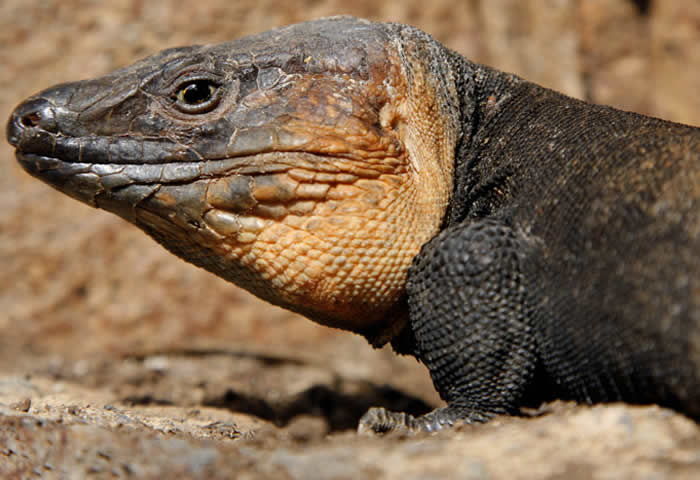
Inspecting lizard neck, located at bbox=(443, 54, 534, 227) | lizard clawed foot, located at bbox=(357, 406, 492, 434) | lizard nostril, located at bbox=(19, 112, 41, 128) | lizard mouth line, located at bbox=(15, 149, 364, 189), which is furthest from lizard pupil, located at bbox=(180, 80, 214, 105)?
lizard clawed foot, located at bbox=(357, 406, 492, 434)

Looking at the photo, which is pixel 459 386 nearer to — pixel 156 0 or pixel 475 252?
pixel 475 252

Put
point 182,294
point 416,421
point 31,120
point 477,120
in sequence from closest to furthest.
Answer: point 416,421, point 31,120, point 477,120, point 182,294

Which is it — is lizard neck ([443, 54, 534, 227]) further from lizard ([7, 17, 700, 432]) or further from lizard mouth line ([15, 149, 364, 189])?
lizard mouth line ([15, 149, 364, 189])

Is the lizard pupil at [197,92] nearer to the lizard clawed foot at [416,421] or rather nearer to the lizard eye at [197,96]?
the lizard eye at [197,96]

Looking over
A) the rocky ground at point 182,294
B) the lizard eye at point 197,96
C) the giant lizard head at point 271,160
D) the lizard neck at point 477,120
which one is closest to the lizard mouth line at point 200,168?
the giant lizard head at point 271,160

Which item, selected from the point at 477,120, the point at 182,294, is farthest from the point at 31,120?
the point at 182,294

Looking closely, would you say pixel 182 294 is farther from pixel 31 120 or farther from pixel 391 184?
pixel 391 184

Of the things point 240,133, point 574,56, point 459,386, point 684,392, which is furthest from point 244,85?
point 574,56
